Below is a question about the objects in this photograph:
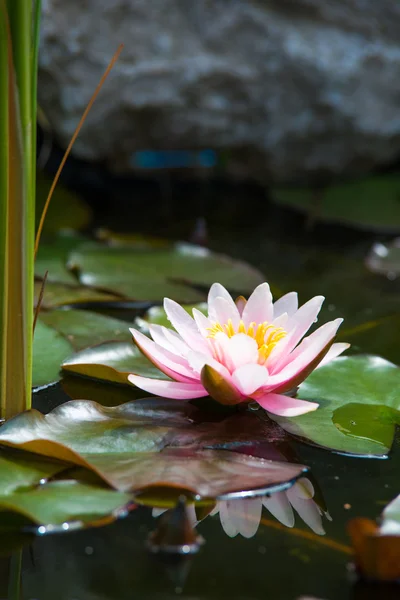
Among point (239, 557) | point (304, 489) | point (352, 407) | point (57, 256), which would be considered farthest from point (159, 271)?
point (239, 557)

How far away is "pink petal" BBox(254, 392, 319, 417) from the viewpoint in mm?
910

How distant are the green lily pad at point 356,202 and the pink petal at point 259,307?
1.10 meters

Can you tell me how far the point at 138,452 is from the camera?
2.82ft

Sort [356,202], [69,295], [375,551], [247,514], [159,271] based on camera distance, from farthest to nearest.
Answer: [356,202]
[159,271]
[69,295]
[247,514]
[375,551]

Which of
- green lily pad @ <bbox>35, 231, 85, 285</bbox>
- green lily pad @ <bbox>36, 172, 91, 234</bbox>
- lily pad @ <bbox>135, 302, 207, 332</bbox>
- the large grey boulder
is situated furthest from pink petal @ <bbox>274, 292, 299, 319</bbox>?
the large grey boulder

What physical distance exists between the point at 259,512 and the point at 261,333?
0.80ft

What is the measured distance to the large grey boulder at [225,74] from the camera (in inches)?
81.5

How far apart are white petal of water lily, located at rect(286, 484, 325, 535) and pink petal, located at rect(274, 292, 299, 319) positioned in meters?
0.28

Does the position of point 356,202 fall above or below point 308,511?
above

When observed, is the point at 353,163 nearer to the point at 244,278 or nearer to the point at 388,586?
the point at 244,278

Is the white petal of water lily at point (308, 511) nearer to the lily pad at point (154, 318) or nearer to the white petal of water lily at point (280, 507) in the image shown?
the white petal of water lily at point (280, 507)

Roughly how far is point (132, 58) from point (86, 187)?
464 millimetres

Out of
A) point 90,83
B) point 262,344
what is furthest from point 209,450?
point 90,83

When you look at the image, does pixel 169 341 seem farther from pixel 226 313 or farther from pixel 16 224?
pixel 16 224
